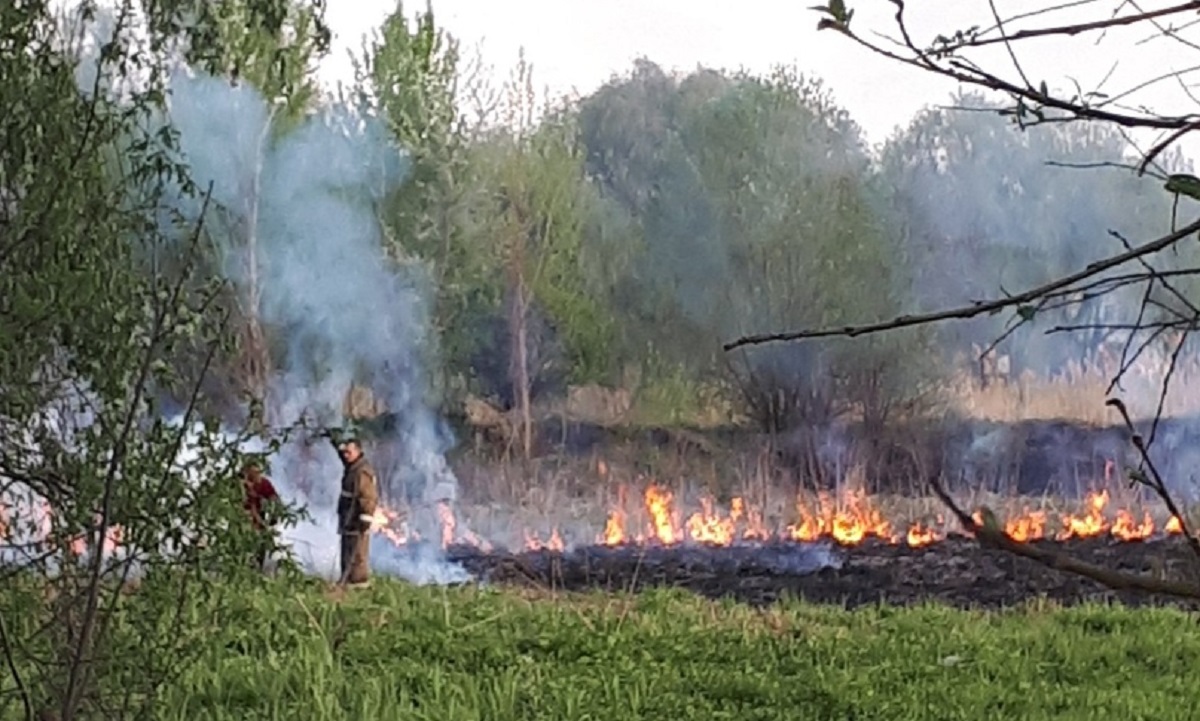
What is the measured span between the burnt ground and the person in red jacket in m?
3.14

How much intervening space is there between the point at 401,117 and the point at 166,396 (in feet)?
17.7

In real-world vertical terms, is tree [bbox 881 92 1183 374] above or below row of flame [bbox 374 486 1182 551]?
above

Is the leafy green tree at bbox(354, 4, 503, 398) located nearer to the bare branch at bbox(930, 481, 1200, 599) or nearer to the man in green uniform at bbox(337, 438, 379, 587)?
the man in green uniform at bbox(337, 438, 379, 587)

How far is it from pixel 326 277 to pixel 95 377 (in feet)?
17.8

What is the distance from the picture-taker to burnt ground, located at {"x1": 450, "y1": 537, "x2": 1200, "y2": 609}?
5707 millimetres

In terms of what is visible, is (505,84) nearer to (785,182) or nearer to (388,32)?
(388,32)

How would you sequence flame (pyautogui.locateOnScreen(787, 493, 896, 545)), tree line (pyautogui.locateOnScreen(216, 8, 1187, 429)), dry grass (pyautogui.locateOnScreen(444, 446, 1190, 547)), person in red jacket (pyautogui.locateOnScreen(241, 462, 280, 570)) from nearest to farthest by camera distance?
1. person in red jacket (pyautogui.locateOnScreen(241, 462, 280, 570))
2. flame (pyautogui.locateOnScreen(787, 493, 896, 545))
3. dry grass (pyautogui.locateOnScreen(444, 446, 1190, 547))
4. tree line (pyautogui.locateOnScreen(216, 8, 1187, 429))

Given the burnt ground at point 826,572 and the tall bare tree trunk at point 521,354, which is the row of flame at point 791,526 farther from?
the tall bare tree trunk at point 521,354

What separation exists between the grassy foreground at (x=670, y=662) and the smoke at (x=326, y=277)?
2570mm

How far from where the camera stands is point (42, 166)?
202 centimetres

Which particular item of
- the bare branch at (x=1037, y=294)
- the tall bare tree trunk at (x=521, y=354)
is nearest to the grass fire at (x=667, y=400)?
the tall bare tree trunk at (x=521, y=354)

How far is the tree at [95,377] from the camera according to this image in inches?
79.3

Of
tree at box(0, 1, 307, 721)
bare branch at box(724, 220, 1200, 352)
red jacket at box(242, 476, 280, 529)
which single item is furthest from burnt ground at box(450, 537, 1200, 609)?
bare branch at box(724, 220, 1200, 352)

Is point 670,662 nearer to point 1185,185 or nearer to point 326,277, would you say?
point 1185,185
